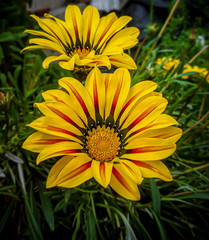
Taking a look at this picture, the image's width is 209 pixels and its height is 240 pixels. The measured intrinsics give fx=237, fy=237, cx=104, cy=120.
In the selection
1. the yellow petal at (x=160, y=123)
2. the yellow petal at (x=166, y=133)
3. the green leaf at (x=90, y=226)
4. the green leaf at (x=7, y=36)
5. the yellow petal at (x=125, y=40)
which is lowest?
the green leaf at (x=90, y=226)

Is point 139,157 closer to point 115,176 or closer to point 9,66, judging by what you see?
point 115,176

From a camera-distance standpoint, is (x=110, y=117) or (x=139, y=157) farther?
(x=110, y=117)

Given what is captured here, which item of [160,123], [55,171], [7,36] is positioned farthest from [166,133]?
[7,36]

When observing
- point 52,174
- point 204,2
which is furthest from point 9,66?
point 204,2

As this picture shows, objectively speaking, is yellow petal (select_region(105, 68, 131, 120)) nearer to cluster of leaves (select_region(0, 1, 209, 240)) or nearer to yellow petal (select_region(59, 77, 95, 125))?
yellow petal (select_region(59, 77, 95, 125))

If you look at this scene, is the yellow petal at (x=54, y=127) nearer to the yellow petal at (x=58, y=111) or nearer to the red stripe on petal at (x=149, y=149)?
the yellow petal at (x=58, y=111)

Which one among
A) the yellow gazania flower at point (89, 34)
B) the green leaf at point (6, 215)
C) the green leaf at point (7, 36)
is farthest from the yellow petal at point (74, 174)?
the green leaf at point (7, 36)
